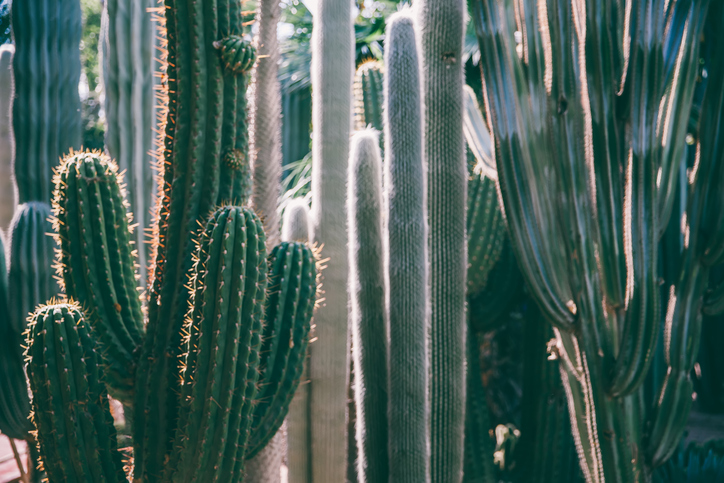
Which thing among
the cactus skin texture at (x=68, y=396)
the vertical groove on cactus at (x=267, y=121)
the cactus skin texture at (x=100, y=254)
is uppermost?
the vertical groove on cactus at (x=267, y=121)

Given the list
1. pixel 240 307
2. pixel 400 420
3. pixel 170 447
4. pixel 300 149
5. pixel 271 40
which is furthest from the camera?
pixel 300 149

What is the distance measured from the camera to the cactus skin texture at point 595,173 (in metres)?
2.56

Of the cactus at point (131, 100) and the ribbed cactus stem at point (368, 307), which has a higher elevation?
the cactus at point (131, 100)

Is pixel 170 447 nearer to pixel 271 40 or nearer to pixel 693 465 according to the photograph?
pixel 271 40

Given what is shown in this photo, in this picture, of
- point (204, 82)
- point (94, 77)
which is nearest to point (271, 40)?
point (204, 82)

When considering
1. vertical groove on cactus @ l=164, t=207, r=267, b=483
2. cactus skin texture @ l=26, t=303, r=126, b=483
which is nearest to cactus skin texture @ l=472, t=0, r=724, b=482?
vertical groove on cactus @ l=164, t=207, r=267, b=483

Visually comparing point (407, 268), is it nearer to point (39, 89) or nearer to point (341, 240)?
point (341, 240)

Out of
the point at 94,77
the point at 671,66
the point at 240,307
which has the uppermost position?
the point at 94,77

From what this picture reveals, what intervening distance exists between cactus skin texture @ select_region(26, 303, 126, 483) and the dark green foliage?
0.50m

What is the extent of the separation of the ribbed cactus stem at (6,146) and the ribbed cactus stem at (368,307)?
2.26m

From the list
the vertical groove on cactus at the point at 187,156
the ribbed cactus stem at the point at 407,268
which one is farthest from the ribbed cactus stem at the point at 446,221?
the vertical groove on cactus at the point at 187,156

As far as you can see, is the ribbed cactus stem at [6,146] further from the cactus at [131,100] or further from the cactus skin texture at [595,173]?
the cactus skin texture at [595,173]

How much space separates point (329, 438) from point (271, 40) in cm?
179

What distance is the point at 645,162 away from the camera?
8.40 ft
